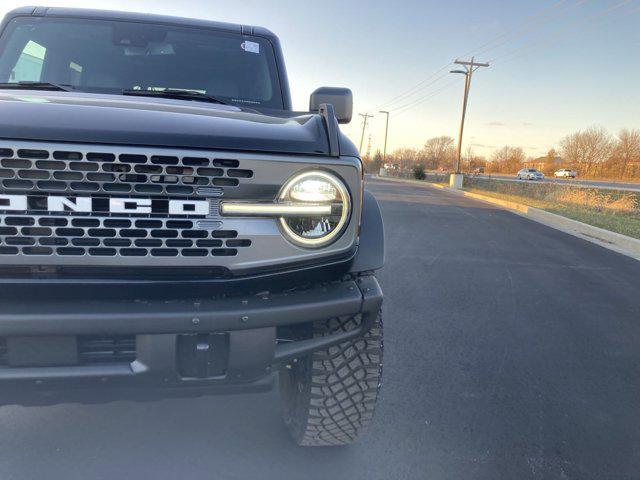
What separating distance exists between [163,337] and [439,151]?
103 meters

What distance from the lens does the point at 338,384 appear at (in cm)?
220

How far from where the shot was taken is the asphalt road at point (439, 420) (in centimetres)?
240

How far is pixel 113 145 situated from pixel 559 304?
196 inches

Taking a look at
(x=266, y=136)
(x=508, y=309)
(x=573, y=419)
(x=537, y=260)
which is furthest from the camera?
(x=537, y=260)

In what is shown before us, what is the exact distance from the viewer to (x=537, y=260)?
26.0 feet

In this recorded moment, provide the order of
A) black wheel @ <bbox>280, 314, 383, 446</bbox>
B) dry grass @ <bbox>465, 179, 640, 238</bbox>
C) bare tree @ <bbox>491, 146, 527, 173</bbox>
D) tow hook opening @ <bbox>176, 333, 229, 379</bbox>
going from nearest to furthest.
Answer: tow hook opening @ <bbox>176, 333, 229, 379</bbox> < black wheel @ <bbox>280, 314, 383, 446</bbox> < dry grass @ <bbox>465, 179, 640, 238</bbox> < bare tree @ <bbox>491, 146, 527, 173</bbox>

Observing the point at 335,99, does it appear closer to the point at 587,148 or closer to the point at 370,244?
the point at 370,244

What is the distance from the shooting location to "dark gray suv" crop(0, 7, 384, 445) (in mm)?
1651

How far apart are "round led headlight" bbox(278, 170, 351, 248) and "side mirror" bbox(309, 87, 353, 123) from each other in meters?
1.58

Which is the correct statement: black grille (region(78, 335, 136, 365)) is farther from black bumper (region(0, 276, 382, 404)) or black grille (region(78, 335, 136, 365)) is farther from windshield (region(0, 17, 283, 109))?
windshield (region(0, 17, 283, 109))

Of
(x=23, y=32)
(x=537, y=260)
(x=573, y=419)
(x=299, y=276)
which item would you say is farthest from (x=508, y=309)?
(x=23, y=32)

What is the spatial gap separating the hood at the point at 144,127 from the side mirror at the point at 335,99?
1.33 m

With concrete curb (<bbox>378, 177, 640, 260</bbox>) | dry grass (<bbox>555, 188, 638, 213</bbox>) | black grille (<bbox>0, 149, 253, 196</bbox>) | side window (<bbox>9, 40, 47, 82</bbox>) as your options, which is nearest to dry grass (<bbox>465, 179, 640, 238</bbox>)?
dry grass (<bbox>555, 188, 638, 213</bbox>)

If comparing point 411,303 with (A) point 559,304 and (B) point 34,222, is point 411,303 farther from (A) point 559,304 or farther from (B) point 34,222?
(B) point 34,222
